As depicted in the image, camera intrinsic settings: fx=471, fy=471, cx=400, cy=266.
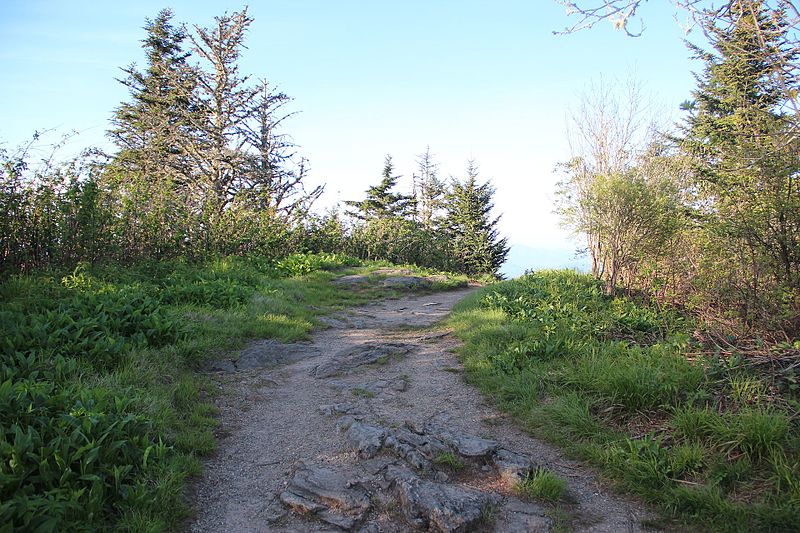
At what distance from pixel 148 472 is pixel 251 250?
9.89 meters

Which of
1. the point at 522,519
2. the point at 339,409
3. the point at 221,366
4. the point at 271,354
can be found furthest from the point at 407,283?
the point at 522,519

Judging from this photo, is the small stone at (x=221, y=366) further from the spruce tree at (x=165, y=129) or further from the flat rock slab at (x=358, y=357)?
the spruce tree at (x=165, y=129)

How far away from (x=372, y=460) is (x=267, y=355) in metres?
2.93

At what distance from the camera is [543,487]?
10.3 ft

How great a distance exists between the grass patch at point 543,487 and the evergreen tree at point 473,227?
2108 cm

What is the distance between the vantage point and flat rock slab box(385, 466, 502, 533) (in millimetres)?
2760

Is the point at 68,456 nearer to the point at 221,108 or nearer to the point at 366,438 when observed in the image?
the point at 366,438

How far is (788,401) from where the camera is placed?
138 inches

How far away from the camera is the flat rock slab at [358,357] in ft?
18.4

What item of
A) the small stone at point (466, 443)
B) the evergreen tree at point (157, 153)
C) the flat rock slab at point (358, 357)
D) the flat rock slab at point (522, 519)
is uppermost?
the evergreen tree at point (157, 153)

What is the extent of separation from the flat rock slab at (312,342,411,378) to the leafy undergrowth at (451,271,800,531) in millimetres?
984

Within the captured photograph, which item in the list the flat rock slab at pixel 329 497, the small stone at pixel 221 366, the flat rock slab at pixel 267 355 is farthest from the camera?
the flat rock slab at pixel 267 355

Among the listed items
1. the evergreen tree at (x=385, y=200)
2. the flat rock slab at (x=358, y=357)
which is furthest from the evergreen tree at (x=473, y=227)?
the flat rock slab at (x=358, y=357)

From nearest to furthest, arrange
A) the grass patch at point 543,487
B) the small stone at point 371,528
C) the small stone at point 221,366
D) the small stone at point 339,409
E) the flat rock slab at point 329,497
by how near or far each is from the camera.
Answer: the small stone at point 371,528
the flat rock slab at point 329,497
the grass patch at point 543,487
the small stone at point 339,409
the small stone at point 221,366
